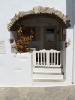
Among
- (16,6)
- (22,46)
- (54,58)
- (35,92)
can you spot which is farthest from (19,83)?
(16,6)

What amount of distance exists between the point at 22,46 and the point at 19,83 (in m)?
2.42

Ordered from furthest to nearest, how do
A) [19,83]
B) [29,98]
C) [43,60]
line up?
1. [43,60]
2. [19,83]
3. [29,98]

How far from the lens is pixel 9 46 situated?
37.4ft

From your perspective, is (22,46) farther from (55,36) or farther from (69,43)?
(55,36)

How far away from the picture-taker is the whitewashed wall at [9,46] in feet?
35.6

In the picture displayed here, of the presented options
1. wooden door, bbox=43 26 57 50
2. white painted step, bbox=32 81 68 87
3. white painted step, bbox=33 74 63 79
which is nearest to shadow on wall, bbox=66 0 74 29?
white painted step, bbox=33 74 63 79

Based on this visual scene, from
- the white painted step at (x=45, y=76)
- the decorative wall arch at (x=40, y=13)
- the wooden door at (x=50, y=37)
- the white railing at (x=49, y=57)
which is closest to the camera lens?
the decorative wall arch at (x=40, y=13)

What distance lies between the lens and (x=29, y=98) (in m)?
9.73

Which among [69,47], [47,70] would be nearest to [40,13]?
[69,47]

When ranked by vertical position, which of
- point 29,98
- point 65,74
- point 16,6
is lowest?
point 29,98

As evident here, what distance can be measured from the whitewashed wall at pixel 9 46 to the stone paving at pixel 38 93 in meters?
0.58

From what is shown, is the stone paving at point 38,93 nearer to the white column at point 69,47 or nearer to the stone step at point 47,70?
the white column at point 69,47

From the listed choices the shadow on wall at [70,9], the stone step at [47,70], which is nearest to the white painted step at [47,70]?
the stone step at [47,70]

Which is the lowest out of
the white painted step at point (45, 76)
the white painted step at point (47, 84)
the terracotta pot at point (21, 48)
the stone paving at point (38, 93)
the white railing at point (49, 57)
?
the stone paving at point (38, 93)
